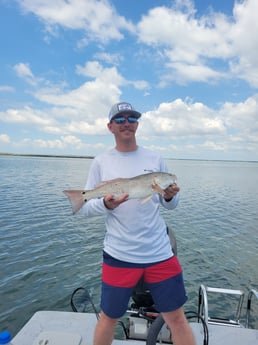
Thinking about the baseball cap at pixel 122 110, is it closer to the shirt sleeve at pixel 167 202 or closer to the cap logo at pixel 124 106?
the cap logo at pixel 124 106

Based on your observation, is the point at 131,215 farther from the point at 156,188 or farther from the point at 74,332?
the point at 74,332

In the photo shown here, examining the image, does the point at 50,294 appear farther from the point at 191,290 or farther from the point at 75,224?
the point at 75,224

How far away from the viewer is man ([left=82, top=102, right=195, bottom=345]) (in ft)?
9.95

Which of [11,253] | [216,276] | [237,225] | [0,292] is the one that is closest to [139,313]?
[0,292]

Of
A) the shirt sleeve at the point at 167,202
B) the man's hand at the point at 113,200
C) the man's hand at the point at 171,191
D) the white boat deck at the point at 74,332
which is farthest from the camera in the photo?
the white boat deck at the point at 74,332

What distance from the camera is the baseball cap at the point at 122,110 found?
10.7ft

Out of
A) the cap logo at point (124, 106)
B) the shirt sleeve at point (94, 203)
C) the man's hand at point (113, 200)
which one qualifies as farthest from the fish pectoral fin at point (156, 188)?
the cap logo at point (124, 106)

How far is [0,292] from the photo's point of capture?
7.67 m

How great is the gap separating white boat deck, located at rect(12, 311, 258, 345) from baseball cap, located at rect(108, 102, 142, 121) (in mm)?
2979

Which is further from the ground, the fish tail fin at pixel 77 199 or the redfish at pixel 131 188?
the redfish at pixel 131 188

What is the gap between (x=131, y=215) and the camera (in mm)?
3098

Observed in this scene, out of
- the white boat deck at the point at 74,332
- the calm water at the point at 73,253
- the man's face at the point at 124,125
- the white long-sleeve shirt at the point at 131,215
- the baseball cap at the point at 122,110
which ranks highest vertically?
the baseball cap at the point at 122,110

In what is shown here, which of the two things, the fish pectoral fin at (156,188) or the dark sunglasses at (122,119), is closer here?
the fish pectoral fin at (156,188)

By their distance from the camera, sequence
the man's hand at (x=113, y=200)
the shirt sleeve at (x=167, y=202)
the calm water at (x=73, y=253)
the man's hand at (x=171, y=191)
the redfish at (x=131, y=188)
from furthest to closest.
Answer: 1. the calm water at (x=73, y=253)
2. the shirt sleeve at (x=167, y=202)
3. the man's hand at (x=171, y=191)
4. the redfish at (x=131, y=188)
5. the man's hand at (x=113, y=200)
